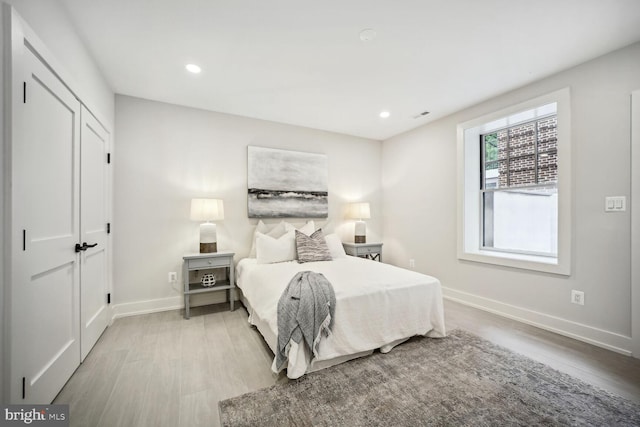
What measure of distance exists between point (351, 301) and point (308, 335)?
1.41 ft

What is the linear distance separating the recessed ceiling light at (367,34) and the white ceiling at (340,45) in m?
0.04

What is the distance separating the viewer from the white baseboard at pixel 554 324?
2.26 m

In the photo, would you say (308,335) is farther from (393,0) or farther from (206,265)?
(393,0)

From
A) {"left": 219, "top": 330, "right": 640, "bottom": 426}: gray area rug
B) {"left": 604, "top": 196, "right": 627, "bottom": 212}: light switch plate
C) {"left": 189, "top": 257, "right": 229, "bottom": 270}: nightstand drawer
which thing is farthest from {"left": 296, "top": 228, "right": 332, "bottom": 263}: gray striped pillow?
{"left": 604, "top": 196, "right": 627, "bottom": 212}: light switch plate

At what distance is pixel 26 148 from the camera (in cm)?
137

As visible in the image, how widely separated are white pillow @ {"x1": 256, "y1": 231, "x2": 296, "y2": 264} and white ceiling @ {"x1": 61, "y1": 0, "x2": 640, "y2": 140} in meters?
1.75

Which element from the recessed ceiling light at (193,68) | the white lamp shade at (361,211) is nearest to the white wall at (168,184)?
the recessed ceiling light at (193,68)

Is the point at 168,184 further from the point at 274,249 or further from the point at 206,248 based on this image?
the point at 274,249

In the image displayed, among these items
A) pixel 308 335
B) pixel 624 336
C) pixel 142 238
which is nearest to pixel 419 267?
pixel 624 336

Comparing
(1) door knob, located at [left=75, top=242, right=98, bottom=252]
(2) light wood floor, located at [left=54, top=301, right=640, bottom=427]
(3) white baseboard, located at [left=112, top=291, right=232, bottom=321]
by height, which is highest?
(1) door knob, located at [left=75, top=242, right=98, bottom=252]

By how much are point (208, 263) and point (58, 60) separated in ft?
7.05

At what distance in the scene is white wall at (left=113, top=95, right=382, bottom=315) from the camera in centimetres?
309

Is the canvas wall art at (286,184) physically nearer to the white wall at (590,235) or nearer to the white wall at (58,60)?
the white wall at (58,60)

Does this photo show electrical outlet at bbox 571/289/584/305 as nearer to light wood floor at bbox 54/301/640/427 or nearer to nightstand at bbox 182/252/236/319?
light wood floor at bbox 54/301/640/427
